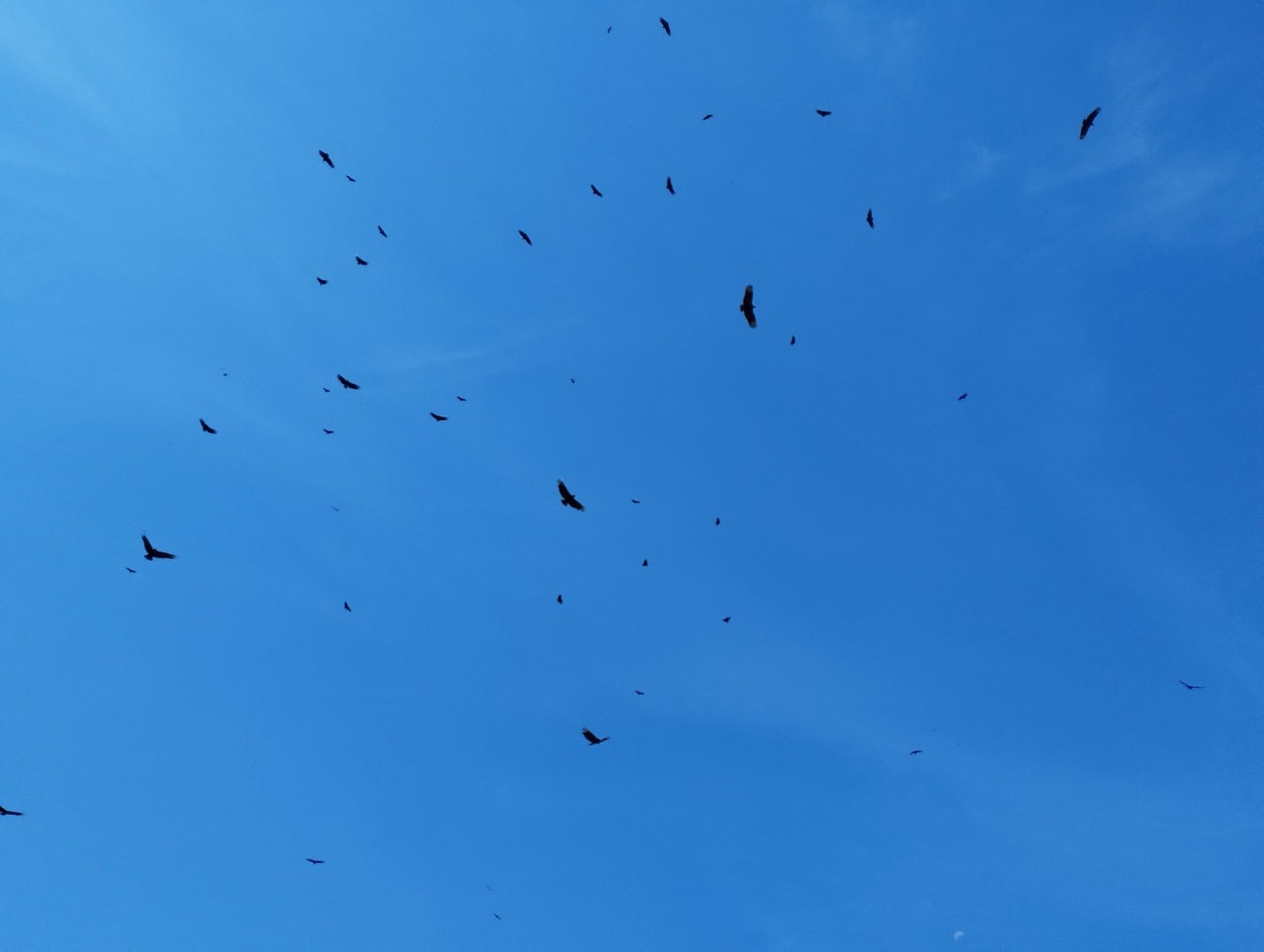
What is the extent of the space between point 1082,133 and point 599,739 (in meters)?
23.9

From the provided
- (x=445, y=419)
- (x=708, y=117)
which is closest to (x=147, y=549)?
(x=445, y=419)

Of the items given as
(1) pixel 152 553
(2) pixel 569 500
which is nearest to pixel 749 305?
(2) pixel 569 500

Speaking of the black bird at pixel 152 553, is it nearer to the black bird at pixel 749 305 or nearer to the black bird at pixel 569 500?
the black bird at pixel 569 500

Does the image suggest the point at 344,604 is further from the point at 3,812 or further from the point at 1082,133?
the point at 1082,133

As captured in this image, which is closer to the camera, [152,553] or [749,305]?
[749,305]

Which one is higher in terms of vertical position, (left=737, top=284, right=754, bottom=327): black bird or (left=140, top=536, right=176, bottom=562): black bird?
(left=737, top=284, right=754, bottom=327): black bird

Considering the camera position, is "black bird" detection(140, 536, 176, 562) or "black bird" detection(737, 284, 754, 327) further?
"black bird" detection(140, 536, 176, 562)

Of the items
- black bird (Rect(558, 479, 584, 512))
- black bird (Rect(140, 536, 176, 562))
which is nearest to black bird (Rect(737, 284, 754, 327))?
black bird (Rect(558, 479, 584, 512))

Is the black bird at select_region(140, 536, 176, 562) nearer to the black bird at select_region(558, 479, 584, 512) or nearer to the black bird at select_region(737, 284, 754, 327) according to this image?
the black bird at select_region(558, 479, 584, 512)

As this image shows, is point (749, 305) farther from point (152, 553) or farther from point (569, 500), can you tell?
point (152, 553)

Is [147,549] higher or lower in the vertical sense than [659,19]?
lower

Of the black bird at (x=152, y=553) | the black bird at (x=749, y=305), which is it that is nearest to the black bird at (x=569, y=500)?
the black bird at (x=749, y=305)

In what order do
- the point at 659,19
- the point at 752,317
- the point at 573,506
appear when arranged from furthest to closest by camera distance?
the point at 659,19 → the point at 573,506 → the point at 752,317

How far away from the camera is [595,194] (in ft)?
92.1
